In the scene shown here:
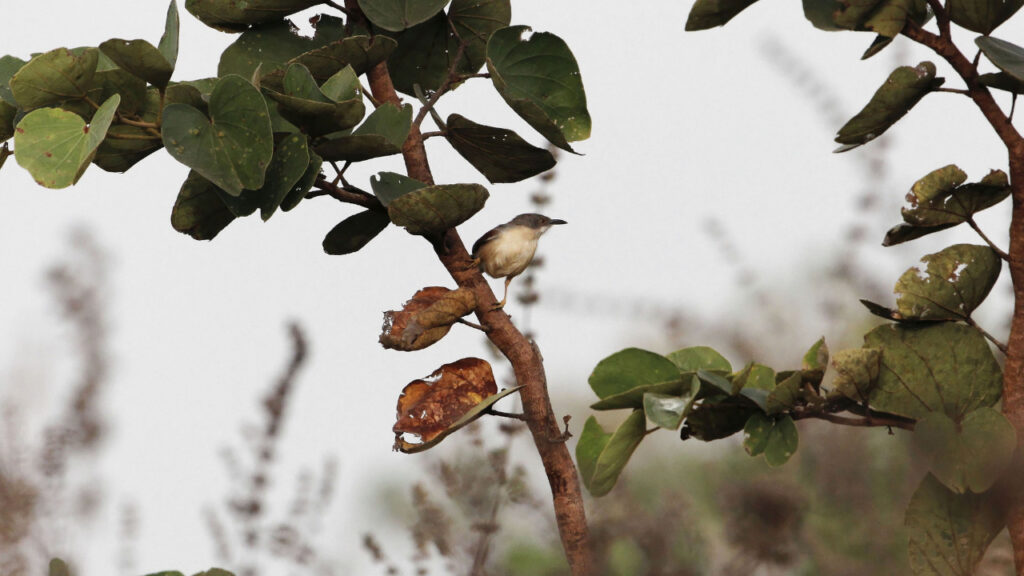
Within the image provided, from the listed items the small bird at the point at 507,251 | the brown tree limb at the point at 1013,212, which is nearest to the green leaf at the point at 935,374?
the brown tree limb at the point at 1013,212

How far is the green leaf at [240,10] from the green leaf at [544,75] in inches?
7.0

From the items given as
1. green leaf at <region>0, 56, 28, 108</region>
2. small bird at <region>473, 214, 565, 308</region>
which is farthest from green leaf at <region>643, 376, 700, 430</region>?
green leaf at <region>0, 56, 28, 108</region>

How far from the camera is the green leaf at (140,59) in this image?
26.5 inches

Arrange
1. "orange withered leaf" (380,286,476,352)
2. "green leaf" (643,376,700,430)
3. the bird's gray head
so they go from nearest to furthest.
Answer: "green leaf" (643,376,700,430), "orange withered leaf" (380,286,476,352), the bird's gray head

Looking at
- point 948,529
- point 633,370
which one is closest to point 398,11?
point 633,370

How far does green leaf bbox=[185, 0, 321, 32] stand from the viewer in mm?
833

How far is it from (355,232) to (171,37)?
217 mm

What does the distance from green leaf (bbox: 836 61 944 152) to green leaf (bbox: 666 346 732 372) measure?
20 cm

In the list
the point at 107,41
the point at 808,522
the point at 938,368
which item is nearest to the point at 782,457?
the point at 808,522

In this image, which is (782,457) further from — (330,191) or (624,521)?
(330,191)

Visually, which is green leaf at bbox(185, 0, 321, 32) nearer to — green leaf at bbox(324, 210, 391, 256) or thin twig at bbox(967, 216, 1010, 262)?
green leaf at bbox(324, 210, 391, 256)

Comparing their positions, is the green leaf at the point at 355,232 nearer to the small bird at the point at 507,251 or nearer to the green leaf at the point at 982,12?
the small bird at the point at 507,251

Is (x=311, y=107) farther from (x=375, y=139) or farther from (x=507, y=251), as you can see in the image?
(x=507, y=251)

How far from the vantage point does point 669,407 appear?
665 millimetres
